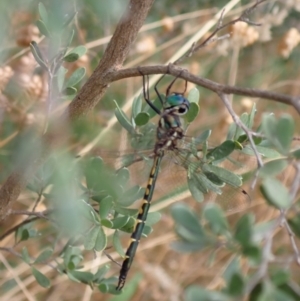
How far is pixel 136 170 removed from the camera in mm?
862

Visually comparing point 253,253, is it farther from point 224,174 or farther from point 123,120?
point 123,120

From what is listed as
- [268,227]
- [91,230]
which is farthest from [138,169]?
[268,227]

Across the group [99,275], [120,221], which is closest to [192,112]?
[120,221]

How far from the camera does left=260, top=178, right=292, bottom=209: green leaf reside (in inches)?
14.0

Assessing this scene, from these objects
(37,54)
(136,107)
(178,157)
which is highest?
(37,54)

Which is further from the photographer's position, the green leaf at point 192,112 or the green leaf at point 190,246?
the green leaf at point 192,112

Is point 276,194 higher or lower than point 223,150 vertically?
higher

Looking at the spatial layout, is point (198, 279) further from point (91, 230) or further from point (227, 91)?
point (227, 91)

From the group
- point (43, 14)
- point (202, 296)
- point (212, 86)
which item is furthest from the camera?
point (43, 14)

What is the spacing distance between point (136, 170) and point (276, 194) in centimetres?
51

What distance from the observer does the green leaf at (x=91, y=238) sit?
0.63 metres

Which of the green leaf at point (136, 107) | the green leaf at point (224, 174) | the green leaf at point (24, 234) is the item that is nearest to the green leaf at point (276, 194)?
the green leaf at point (224, 174)

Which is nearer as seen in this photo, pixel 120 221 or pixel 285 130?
pixel 285 130

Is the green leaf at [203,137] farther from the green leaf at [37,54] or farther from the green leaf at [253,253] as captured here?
the green leaf at [253,253]
